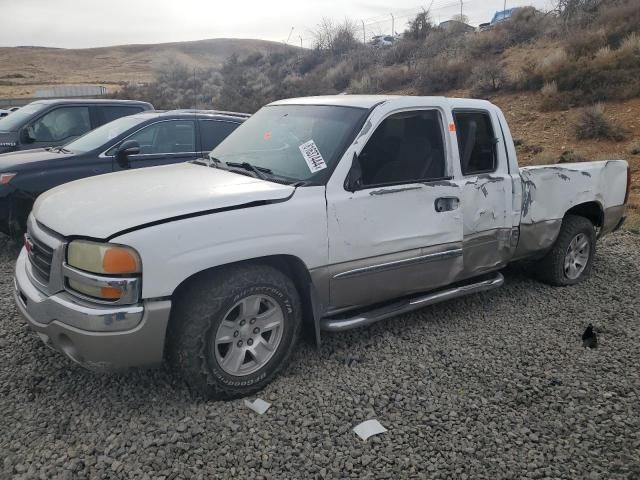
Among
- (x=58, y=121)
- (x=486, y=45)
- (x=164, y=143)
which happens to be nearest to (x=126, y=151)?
(x=164, y=143)

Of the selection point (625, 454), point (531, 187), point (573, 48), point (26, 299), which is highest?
point (573, 48)

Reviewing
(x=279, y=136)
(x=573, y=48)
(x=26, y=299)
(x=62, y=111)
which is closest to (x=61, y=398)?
(x=26, y=299)

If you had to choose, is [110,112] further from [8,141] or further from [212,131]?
[212,131]

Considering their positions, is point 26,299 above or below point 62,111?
below

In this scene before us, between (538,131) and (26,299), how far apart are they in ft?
41.7

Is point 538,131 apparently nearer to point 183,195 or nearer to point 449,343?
point 449,343

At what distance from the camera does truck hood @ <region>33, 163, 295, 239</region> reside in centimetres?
279

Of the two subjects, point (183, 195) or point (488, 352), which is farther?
point (488, 352)

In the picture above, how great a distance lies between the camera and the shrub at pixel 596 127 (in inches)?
450

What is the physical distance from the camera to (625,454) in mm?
2711

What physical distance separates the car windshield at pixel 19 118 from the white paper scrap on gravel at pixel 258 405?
7.45 metres

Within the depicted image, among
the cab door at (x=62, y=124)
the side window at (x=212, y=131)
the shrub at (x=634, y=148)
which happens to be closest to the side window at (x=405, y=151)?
the side window at (x=212, y=131)

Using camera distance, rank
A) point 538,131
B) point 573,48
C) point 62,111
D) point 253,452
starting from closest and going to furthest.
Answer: point 253,452
point 62,111
point 538,131
point 573,48

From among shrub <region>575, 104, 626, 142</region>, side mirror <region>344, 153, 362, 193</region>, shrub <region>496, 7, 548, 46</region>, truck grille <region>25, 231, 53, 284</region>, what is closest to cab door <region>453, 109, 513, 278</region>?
side mirror <region>344, 153, 362, 193</region>
